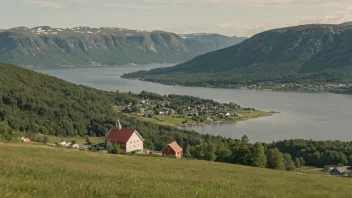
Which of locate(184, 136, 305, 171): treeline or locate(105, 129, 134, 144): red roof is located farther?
locate(105, 129, 134, 144): red roof

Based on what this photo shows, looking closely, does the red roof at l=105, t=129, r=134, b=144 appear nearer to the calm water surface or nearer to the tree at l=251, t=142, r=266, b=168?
the tree at l=251, t=142, r=266, b=168

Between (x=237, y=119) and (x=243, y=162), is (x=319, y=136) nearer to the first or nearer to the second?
(x=237, y=119)

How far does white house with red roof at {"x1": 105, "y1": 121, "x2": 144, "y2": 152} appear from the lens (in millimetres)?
53125

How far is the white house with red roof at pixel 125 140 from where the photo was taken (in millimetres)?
53125

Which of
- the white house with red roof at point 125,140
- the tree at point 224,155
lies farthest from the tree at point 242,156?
the white house with red roof at point 125,140

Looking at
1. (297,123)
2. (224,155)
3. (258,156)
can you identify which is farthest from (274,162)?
(297,123)

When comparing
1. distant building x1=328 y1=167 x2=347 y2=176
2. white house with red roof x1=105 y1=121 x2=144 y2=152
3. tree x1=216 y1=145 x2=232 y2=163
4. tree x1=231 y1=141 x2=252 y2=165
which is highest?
tree x1=231 y1=141 x2=252 y2=165

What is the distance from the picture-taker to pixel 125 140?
175 feet

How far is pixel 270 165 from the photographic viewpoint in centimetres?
4188

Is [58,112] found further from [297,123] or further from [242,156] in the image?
[242,156]

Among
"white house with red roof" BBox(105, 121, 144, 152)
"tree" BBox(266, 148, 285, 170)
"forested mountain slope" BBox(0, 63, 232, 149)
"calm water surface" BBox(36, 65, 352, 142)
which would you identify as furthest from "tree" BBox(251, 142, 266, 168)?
"calm water surface" BBox(36, 65, 352, 142)

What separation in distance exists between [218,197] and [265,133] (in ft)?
270

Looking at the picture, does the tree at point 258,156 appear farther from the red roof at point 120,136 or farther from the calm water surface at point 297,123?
the calm water surface at point 297,123

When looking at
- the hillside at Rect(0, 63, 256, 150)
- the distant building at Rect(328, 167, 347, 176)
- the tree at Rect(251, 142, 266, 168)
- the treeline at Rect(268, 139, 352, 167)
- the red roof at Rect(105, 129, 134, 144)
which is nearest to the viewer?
the tree at Rect(251, 142, 266, 168)
